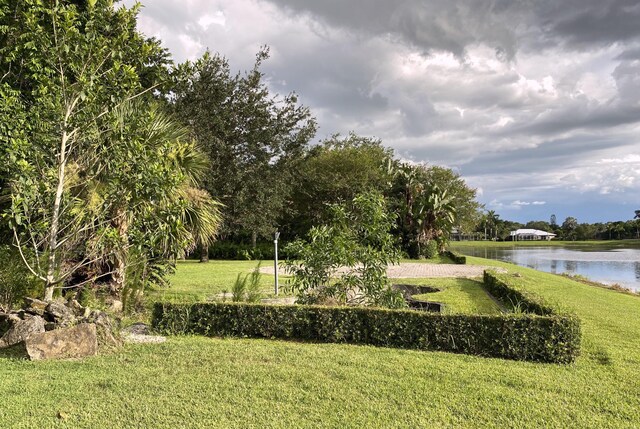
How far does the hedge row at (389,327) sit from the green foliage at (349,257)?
88cm

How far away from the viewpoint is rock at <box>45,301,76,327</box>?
484 cm

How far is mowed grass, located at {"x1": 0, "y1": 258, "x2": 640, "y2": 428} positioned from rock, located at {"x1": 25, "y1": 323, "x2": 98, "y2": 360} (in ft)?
0.64

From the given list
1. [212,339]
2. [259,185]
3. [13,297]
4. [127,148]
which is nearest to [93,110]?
[127,148]

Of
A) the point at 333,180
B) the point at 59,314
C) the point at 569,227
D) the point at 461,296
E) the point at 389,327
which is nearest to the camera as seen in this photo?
the point at 59,314

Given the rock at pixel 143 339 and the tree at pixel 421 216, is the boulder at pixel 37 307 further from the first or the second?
the tree at pixel 421 216

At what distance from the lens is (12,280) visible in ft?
19.7

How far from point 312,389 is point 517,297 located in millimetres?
4850

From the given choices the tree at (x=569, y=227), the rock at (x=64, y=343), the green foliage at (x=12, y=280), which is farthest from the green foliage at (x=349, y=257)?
the tree at (x=569, y=227)

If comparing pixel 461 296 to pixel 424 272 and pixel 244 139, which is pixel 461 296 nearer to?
pixel 424 272

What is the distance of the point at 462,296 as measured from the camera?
394 inches

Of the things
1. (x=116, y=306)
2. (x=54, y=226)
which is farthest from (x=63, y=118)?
(x=116, y=306)

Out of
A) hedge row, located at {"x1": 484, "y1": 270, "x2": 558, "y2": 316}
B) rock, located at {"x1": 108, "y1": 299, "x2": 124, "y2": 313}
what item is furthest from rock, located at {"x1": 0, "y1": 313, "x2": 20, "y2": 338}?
hedge row, located at {"x1": 484, "y1": 270, "x2": 558, "y2": 316}

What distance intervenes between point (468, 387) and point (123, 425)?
2759 mm

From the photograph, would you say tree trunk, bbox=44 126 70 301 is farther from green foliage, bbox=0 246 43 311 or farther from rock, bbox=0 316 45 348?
green foliage, bbox=0 246 43 311
